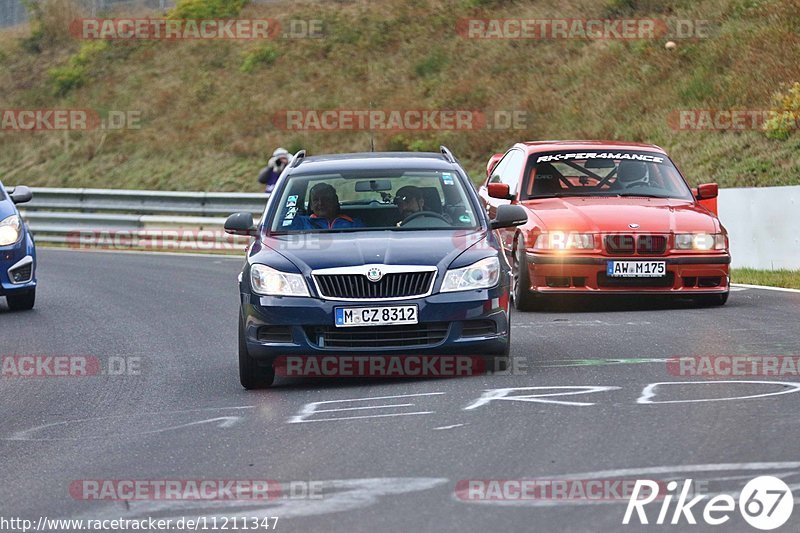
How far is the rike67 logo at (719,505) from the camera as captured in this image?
18.3 ft

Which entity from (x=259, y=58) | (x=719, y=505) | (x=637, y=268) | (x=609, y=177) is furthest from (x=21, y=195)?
(x=259, y=58)

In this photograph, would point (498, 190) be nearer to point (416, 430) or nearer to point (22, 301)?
point (22, 301)

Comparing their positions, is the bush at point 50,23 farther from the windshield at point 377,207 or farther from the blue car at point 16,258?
the windshield at point 377,207

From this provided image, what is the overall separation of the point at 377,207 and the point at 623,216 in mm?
3692

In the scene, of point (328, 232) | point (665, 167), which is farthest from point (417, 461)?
point (665, 167)

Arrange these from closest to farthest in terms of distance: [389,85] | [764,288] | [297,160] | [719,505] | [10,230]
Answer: [719,505] < [297,160] < [10,230] < [764,288] < [389,85]

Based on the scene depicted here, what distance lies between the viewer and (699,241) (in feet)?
45.3

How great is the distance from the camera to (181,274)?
69.0 ft

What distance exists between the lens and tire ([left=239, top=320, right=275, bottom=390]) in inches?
381

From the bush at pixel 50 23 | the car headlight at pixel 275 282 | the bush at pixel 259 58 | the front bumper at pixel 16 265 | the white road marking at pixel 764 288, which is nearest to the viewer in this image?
the car headlight at pixel 275 282

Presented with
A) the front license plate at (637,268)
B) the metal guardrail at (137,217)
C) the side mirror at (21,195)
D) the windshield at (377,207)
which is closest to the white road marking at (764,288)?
the front license plate at (637,268)

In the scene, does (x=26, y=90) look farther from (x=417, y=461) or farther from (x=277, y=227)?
(x=417, y=461)

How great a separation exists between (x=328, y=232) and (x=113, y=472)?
144 inches

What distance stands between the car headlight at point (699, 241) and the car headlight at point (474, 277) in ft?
14.4
